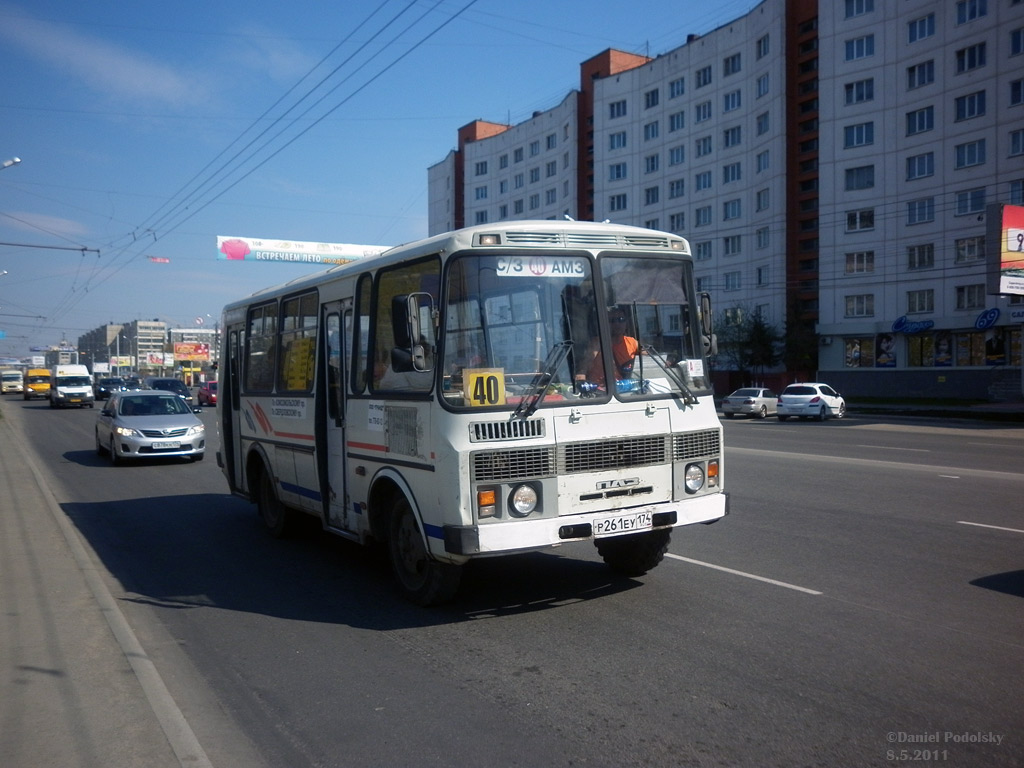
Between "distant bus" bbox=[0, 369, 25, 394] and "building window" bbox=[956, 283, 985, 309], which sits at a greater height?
"building window" bbox=[956, 283, 985, 309]

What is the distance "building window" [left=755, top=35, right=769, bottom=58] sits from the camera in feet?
194

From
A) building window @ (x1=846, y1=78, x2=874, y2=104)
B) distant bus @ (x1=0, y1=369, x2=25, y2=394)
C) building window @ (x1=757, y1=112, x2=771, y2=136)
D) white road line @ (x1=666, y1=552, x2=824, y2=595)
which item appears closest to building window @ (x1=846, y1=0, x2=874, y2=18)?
building window @ (x1=846, y1=78, x2=874, y2=104)

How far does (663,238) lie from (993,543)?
16.2 ft

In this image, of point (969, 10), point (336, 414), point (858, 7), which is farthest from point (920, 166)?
point (336, 414)

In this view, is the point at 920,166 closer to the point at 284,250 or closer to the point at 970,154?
the point at 970,154

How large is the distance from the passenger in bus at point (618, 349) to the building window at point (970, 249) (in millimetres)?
47538

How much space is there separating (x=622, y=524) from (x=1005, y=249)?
34.4 m

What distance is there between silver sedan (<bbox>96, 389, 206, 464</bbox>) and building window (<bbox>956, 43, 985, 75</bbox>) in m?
45.4

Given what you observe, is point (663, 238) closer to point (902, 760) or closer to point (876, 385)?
point (902, 760)

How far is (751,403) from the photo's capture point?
4197 cm

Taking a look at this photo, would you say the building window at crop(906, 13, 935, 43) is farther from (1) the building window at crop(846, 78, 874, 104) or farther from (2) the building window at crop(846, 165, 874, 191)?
(2) the building window at crop(846, 165, 874, 191)

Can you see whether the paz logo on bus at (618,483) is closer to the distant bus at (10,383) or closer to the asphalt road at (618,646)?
the asphalt road at (618,646)

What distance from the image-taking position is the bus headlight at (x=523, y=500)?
624cm

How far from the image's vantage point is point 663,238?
23.8 feet
